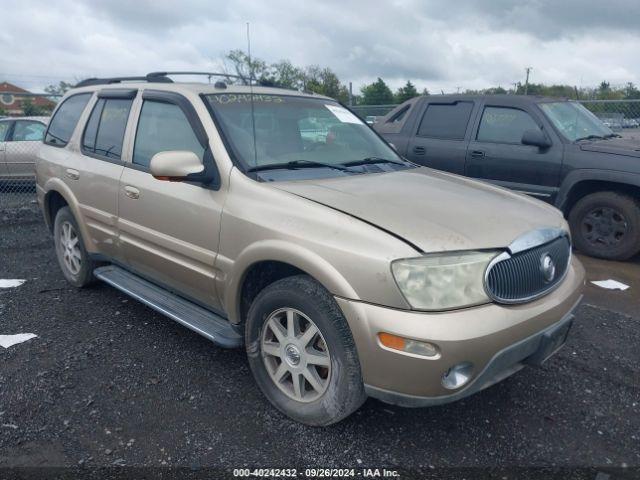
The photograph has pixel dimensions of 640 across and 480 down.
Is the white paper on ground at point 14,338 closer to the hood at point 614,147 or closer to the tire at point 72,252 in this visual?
the tire at point 72,252

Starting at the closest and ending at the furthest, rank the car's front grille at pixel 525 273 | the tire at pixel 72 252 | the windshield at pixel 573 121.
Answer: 1. the car's front grille at pixel 525 273
2. the tire at pixel 72 252
3. the windshield at pixel 573 121

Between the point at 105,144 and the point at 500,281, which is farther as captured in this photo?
the point at 105,144

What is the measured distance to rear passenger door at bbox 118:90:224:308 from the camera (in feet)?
10.4

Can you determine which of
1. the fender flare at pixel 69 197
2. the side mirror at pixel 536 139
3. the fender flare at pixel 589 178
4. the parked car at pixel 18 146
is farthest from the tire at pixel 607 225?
the parked car at pixel 18 146

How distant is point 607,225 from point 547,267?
149 inches

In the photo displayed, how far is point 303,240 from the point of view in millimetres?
2598

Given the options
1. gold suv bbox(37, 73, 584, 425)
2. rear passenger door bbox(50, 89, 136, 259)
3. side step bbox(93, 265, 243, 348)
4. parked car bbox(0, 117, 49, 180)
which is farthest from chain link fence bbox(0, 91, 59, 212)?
side step bbox(93, 265, 243, 348)

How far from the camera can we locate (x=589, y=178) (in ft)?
19.0

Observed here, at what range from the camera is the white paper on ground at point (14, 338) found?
3788 millimetres

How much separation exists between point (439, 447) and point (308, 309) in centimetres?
98

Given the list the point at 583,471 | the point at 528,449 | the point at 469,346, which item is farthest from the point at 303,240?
the point at 583,471

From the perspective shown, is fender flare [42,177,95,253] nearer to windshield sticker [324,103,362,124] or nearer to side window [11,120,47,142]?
windshield sticker [324,103,362,124]

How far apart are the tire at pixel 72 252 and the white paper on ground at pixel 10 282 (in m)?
0.51

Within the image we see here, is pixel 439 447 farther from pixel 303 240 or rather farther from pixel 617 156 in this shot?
pixel 617 156
